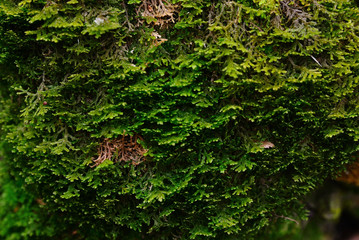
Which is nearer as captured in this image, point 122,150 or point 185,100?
point 185,100

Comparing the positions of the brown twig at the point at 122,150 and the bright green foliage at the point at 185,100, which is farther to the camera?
the brown twig at the point at 122,150

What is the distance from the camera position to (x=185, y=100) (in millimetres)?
1991

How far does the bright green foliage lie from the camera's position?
1923mm

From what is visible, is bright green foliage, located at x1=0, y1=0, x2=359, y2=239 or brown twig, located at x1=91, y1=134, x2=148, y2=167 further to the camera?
brown twig, located at x1=91, y1=134, x2=148, y2=167

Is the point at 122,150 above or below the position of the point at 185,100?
below

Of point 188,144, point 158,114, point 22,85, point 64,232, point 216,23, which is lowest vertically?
point 64,232

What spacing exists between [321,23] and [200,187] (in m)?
1.51

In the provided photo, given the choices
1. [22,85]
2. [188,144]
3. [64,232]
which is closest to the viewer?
[188,144]

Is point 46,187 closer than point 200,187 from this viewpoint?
No

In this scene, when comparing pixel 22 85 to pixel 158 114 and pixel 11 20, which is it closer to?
pixel 11 20

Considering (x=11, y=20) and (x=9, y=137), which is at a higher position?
(x=11, y=20)

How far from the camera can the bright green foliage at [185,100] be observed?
1923mm

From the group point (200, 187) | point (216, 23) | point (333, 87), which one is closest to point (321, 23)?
point (333, 87)

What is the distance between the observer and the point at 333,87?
6.79ft
